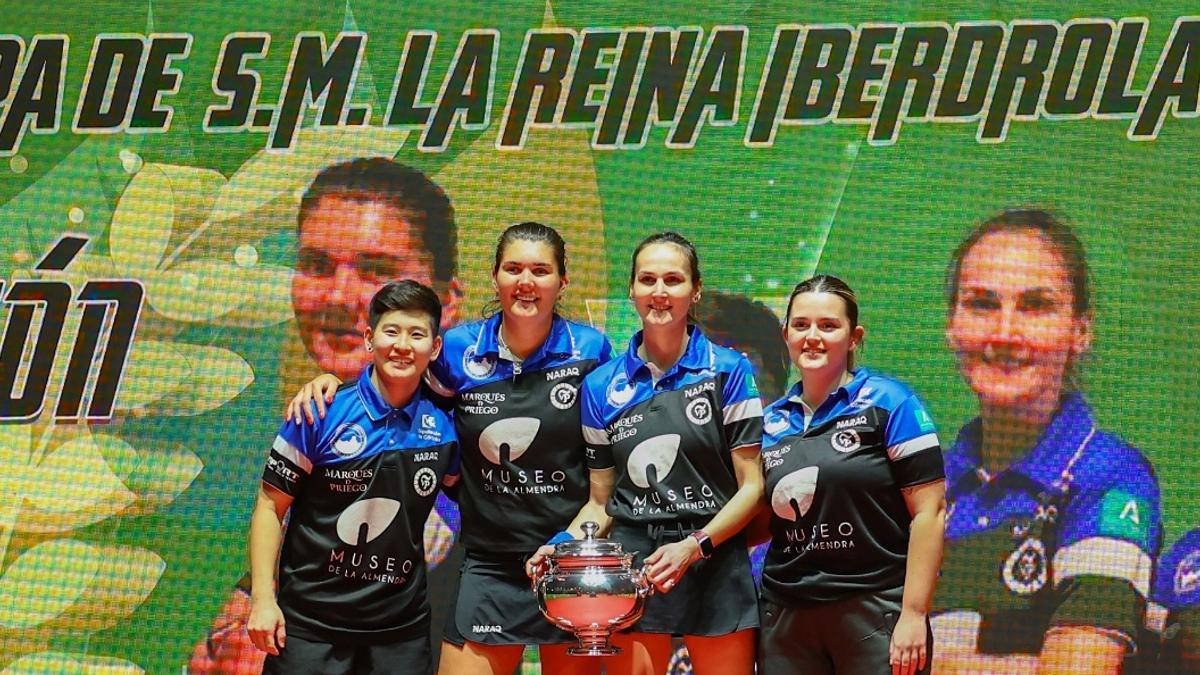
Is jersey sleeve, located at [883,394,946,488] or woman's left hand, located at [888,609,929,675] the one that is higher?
jersey sleeve, located at [883,394,946,488]

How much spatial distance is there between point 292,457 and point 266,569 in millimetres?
318

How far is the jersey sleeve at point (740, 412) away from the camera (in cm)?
367

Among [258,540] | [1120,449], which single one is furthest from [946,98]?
[258,540]

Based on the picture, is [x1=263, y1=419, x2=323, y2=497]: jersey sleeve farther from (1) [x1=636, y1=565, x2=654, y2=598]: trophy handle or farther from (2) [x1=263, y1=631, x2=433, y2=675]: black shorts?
(1) [x1=636, y1=565, x2=654, y2=598]: trophy handle

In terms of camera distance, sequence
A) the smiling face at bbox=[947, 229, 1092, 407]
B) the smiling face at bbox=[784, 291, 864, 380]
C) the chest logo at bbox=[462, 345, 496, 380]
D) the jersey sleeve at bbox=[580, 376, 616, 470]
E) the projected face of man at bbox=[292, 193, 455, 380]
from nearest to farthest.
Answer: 1. the smiling face at bbox=[784, 291, 864, 380]
2. the jersey sleeve at bbox=[580, 376, 616, 470]
3. the chest logo at bbox=[462, 345, 496, 380]
4. the smiling face at bbox=[947, 229, 1092, 407]
5. the projected face of man at bbox=[292, 193, 455, 380]

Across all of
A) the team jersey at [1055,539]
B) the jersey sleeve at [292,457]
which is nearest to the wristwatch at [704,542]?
the jersey sleeve at [292,457]

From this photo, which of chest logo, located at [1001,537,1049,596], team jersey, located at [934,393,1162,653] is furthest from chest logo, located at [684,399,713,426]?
chest logo, located at [1001,537,1049,596]

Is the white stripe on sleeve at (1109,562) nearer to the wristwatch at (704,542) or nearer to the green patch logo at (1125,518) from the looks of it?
the green patch logo at (1125,518)

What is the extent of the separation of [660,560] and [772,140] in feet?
8.23

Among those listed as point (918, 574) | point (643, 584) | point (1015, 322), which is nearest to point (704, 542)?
point (643, 584)

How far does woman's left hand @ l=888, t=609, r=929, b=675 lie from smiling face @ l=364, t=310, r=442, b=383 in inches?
59.0

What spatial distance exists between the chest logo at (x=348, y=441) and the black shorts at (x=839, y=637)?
1.26 meters

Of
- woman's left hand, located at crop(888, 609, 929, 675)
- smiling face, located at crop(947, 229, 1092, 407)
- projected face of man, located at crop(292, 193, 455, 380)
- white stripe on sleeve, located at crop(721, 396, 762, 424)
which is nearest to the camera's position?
woman's left hand, located at crop(888, 609, 929, 675)

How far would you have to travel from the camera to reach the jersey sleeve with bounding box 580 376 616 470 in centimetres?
379
